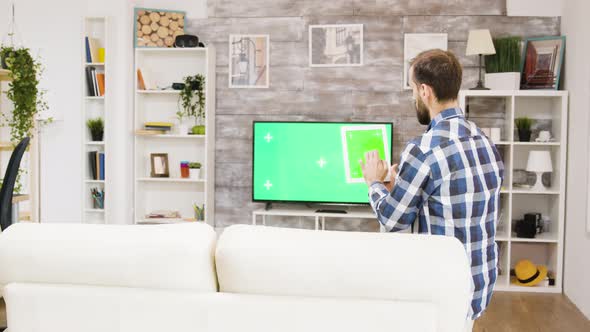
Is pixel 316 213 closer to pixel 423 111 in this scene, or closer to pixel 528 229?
pixel 528 229

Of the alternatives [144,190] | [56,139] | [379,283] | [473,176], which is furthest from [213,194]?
[379,283]

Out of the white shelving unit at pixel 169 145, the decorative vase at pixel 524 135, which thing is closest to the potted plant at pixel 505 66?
the decorative vase at pixel 524 135

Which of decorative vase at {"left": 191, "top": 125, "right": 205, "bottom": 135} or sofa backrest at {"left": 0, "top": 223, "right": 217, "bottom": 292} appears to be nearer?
sofa backrest at {"left": 0, "top": 223, "right": 217, "bottom": 292}

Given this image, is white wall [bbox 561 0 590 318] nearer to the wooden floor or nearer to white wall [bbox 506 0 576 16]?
the wooden floor

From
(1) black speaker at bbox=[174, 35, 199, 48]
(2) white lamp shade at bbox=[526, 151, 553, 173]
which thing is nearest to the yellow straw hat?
(2) white lamp shade at bbox=[526, 151, 553, 173]

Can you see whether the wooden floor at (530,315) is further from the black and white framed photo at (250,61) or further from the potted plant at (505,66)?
the black and white framed photo at (250,61)

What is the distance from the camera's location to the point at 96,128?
5754 millimetres

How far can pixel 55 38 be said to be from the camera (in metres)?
5.92

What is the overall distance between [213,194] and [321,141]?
118cm

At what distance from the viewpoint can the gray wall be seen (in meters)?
5.58

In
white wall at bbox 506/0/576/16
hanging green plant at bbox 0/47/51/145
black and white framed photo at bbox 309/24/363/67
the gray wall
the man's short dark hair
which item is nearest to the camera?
the man's short dark hair

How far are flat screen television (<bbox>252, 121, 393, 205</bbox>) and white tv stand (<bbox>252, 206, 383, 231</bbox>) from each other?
104 mm

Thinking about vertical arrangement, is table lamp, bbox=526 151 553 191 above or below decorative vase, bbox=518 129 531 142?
below

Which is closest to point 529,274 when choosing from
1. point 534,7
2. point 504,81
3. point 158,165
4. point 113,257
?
point 504,81
